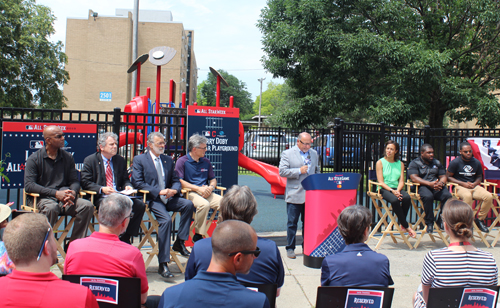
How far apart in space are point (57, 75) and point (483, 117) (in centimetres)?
2164

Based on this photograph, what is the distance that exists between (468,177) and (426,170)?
1.00 meters

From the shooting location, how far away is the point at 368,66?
13.0 metres

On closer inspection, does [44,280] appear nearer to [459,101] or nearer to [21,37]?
[459,101]

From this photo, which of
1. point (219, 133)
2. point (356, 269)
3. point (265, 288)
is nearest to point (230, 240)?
point (265, 288)

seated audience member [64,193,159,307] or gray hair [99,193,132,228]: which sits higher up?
gray hair [99,193,132,228]

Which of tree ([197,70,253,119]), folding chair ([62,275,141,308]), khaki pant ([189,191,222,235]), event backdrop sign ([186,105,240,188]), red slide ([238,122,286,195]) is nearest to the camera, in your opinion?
folding chair ([62,275,141,308])

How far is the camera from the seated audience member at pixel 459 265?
2.56m

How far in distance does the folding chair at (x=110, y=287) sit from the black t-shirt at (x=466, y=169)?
6.52 meters

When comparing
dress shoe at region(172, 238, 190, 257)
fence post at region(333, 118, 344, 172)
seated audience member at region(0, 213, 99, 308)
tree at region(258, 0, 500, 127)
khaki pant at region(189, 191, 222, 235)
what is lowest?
dress shoe at region(172, 238, 190, 257)

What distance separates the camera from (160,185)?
5.26m

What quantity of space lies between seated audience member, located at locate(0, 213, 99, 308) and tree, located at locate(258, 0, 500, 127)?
11.8 m

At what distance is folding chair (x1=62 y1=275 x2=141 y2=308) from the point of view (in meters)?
2.25

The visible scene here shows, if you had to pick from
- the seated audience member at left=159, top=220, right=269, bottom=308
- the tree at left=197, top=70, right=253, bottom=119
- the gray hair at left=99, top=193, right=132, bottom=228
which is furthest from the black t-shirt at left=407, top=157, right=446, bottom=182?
the tree at left=197, top=70, right=253, bottom=119

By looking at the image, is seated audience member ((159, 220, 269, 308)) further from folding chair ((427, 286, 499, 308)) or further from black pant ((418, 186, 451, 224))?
black pant ((418, 186, 451, 224))
